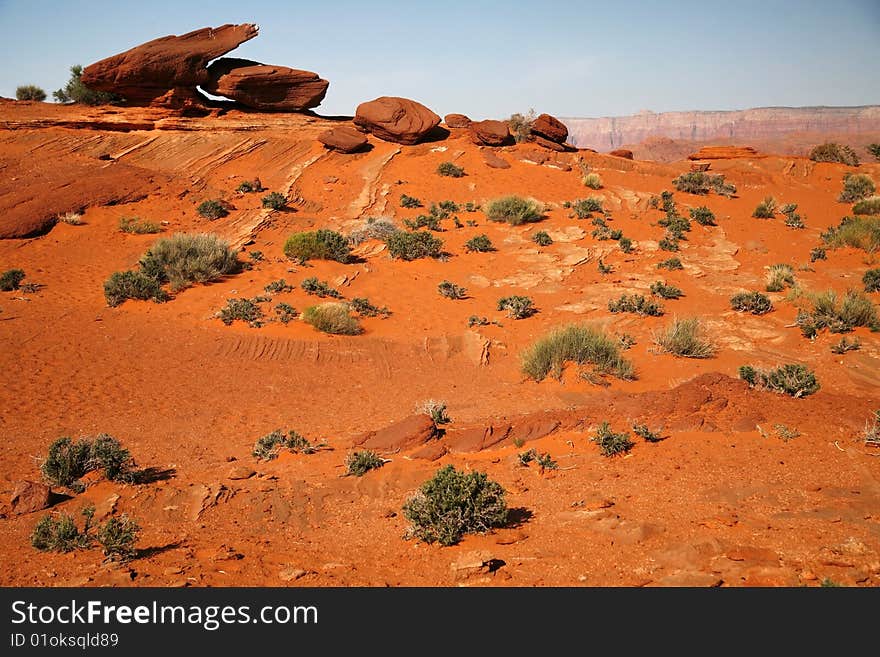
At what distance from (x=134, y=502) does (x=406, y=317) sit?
823cm

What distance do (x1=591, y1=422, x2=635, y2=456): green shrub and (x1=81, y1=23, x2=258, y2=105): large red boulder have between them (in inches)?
969

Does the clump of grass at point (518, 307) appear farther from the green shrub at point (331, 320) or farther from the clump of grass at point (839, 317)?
the clump of grass at point (839, 317)

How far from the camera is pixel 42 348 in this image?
1059cm

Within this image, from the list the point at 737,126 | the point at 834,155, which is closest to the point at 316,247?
the point at 834,155

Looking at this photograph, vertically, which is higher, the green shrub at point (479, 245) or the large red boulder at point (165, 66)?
the large red boulder at point (165, 66)

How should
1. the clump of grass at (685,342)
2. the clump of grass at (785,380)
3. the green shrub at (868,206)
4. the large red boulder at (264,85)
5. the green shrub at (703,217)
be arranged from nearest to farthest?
the clump of grass at (785,380)
the clump of grass at (685,342)
the green shrub at (703,217)
the green shrub at (868,206)
the large red boulder at (264,85)

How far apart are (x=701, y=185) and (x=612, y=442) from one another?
20.2 meters

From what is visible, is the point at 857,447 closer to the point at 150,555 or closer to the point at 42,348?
the point at 150,555

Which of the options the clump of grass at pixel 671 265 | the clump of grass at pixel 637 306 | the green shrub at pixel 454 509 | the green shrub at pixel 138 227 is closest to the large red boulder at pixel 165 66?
the green shrub at pixel 138 227

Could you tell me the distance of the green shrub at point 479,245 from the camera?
708 inches

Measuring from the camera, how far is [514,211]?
19969mm

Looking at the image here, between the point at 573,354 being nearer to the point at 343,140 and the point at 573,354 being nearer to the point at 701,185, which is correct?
the point at 701,185

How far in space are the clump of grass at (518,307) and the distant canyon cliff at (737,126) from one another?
6156 cm
